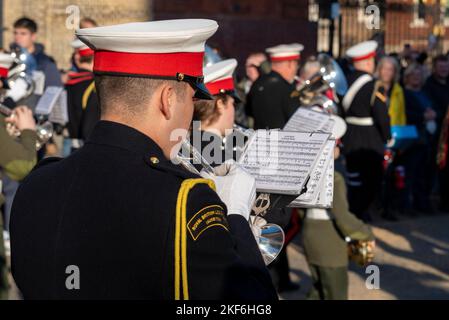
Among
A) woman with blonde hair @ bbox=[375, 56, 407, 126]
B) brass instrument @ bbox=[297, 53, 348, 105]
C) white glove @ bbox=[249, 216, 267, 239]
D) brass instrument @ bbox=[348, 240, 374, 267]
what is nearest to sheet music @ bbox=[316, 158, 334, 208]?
white glove @ bbox=[249, 216, 267, 239]

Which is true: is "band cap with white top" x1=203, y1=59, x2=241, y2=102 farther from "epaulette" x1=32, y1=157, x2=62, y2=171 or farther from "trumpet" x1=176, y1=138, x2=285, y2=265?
"epaulette" x1=32, y1=157, x2=62, y2=171

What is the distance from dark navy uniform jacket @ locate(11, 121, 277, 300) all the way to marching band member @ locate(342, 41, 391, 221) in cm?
766

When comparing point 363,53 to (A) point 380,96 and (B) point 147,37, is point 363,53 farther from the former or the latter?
(B) point 147,37

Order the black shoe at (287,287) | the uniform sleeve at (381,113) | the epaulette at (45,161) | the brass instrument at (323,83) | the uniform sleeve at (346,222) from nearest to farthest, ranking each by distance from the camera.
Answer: the epaulette at (45,161) → the uniform sleeve at (346,222) → the black shoe at (287,287) → the brass instrument at (323,83) → the uniform sleeve at (381,113)

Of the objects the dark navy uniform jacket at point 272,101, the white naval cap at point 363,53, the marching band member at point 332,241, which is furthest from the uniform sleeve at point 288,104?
the marching band member at point 332,241

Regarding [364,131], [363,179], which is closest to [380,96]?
[364,131]

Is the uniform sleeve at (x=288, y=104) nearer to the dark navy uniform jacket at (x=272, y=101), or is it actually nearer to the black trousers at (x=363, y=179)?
the dark navy uniform jacket at (x=272, y=101)

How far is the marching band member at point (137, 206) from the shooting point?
243cm

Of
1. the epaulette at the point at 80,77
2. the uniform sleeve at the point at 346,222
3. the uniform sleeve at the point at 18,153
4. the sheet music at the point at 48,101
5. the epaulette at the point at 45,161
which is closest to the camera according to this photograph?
the epaulette at the point at 45,161

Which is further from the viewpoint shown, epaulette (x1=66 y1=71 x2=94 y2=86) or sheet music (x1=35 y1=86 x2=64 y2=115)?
sheet music (x1=35 y1=86 x2=64 y2=115)

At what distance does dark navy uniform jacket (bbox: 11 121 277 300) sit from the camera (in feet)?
7.98

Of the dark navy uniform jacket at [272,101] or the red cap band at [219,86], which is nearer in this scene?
the red cap band at [219,86]

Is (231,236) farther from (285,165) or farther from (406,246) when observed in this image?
(406,246)

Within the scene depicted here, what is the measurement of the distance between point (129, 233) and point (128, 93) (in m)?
0.35
